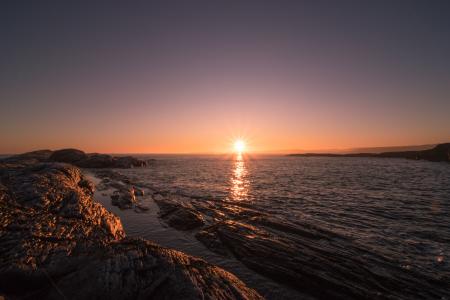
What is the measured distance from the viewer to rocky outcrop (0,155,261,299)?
5410 mm

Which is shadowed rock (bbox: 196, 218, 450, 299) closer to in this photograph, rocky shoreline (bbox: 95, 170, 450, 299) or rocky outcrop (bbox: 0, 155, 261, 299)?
rocky shoreline (bbox: 95, 170, 450, 299)

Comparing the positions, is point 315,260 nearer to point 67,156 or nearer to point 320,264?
point 320,264

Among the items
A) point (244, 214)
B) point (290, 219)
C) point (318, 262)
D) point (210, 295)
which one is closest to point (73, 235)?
point (210, 295)

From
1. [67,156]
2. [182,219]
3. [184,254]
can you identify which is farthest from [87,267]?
[67,156]

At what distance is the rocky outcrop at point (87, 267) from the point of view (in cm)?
541

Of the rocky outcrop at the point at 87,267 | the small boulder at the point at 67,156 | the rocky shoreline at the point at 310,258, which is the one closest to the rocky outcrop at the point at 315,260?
the rocky shoreline at the point at 310,258

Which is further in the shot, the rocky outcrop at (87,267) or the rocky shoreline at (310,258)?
the rocky shoreline at (310,258)

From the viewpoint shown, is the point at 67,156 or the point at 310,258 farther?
the point at 67,156

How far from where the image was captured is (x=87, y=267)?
19.6 feet

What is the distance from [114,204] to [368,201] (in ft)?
76.0

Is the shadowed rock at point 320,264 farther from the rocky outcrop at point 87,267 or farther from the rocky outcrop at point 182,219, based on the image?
the rocky outcrop at point 87,267

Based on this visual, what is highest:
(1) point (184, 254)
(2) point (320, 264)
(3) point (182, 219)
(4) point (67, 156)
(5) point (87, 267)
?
(4) point (67, 156)

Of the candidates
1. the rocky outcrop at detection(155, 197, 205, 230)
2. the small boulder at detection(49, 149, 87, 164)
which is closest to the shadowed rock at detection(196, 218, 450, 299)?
the rocky outcrop at detection(155, 197, 205, 230)

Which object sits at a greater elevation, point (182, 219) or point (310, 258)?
point (182, 219)
